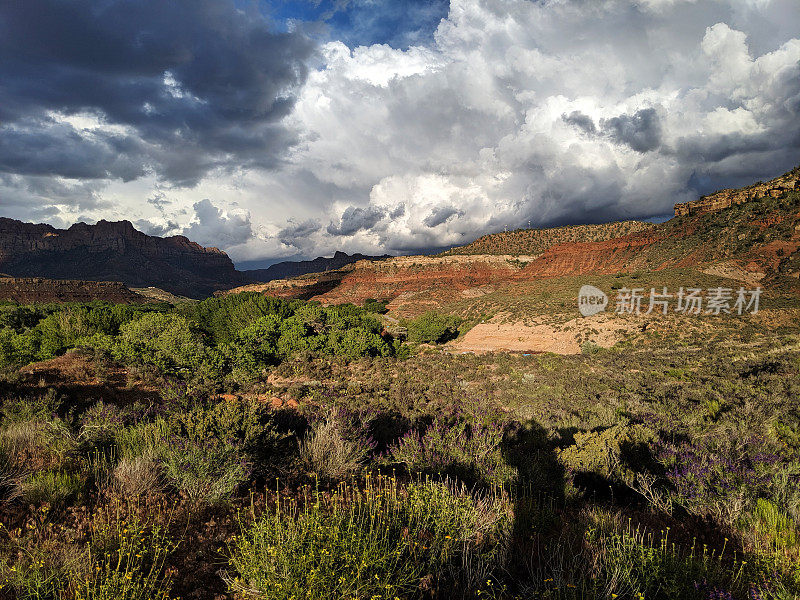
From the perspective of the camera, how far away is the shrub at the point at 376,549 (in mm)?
2676

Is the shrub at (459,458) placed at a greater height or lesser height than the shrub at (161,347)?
greater

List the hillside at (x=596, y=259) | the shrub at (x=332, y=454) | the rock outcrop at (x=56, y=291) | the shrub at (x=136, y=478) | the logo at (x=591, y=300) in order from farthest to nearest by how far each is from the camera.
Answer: the rock outcrop at (x=56, y=291) < the hillside at (x=596, y=259) < the logo at (x=591, y=300) < the shrub at (x=332, y=454) < the shrub at (x=136, y=478)

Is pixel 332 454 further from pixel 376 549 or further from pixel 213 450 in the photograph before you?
pixel 376 549

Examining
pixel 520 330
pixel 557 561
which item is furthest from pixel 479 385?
pixel 520 330

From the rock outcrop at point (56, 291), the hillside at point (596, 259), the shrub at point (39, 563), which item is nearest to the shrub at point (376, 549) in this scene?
the shrub at point (39, 563)

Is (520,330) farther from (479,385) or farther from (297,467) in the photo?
(297,467)

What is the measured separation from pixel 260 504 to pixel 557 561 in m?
3.20

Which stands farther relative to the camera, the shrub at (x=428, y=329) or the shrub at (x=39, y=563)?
the shrub at (x=428, y=329)

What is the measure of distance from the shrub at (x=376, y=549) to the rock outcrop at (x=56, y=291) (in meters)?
85.8

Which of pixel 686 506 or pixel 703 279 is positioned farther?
pixel 703 279

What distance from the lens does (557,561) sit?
3367 millimetres

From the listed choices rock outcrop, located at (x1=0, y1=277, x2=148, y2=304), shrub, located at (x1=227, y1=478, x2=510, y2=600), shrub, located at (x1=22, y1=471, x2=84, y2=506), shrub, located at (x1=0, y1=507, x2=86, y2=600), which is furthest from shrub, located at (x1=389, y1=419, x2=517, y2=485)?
rock outcrop, located at (x1=0, y1=277, x2=148, y2=304)

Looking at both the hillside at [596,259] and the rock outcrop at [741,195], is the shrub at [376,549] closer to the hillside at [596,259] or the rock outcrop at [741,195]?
the hillside at [596,259]

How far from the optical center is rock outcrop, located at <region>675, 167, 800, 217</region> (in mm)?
53578
